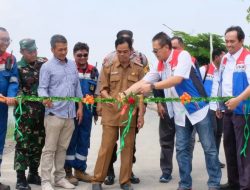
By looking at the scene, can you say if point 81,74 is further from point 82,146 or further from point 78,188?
point 78,188

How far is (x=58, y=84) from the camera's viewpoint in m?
6.14

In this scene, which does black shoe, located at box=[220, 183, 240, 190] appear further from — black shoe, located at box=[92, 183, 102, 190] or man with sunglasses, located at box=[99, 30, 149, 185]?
black shoe, located at box=[92, 183, 102, 190]

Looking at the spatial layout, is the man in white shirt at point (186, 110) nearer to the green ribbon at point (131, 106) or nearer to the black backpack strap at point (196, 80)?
the black backpack strap at point (196, 80)

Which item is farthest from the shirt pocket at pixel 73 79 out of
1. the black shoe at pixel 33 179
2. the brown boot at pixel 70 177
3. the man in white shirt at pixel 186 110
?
the black shoe at pixel 33 179

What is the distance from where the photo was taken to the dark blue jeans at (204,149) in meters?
5.85

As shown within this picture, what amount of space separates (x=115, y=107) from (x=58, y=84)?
2.76 feet

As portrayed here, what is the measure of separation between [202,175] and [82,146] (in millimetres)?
2030

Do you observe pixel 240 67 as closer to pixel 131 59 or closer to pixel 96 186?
pixel 131 59

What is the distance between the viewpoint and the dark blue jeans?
5.85m

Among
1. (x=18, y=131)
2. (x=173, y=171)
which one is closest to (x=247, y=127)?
(x=173, y=171)

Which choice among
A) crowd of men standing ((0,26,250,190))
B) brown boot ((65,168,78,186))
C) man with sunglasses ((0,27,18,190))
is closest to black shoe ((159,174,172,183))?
crowd of men standing ((0,26,250,190))

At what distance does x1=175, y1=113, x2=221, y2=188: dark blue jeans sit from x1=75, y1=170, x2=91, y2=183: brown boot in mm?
1528

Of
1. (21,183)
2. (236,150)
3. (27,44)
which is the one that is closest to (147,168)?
(236,150)

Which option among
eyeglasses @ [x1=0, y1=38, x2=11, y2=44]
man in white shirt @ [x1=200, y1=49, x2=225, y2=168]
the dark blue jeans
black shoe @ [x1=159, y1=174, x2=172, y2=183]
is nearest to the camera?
the dark blue jeans
